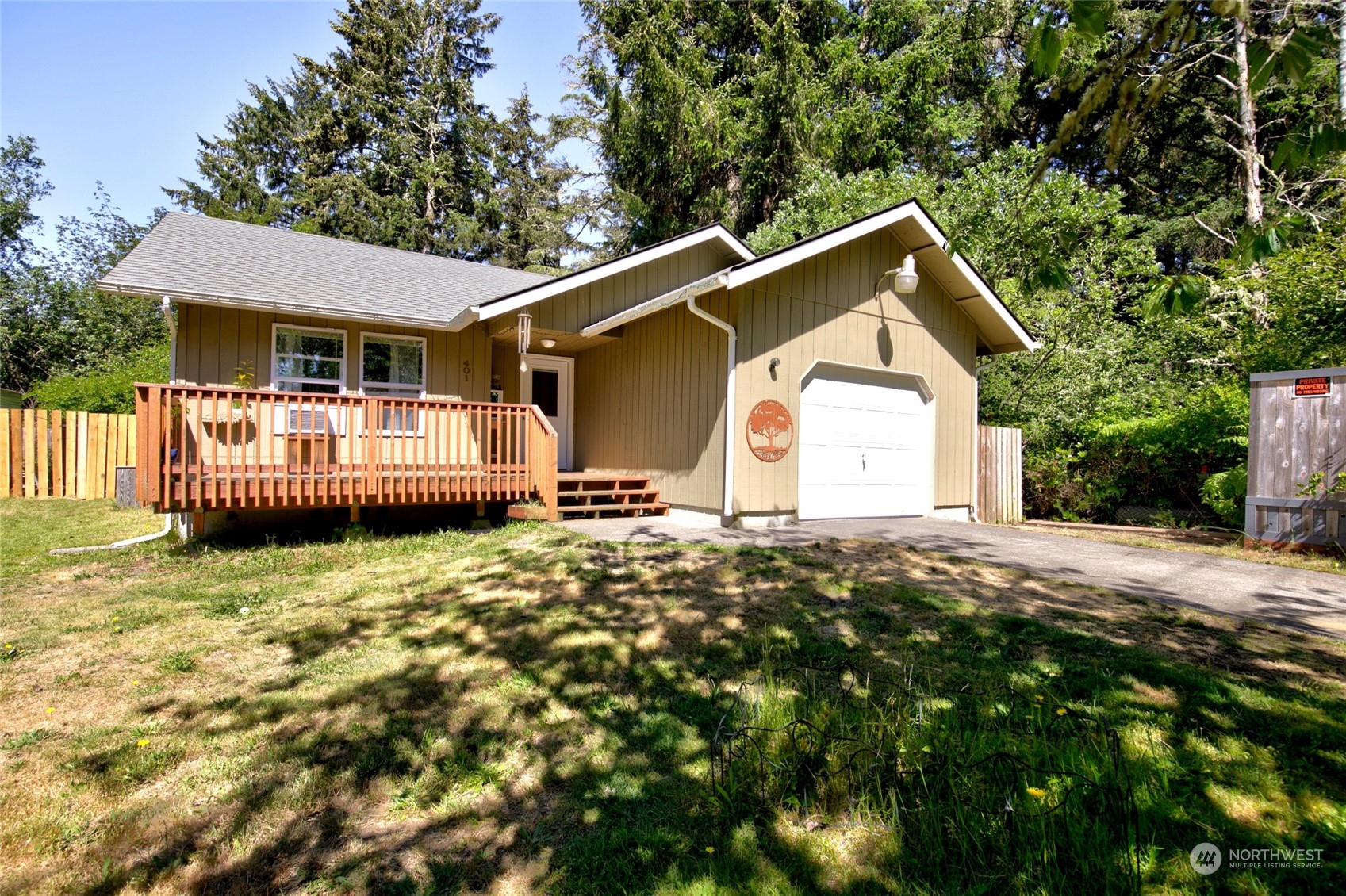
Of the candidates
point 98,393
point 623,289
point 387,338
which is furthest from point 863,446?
point 98,393

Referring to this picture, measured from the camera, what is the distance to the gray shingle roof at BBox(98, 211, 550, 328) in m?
8.17

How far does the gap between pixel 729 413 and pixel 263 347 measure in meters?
6.64

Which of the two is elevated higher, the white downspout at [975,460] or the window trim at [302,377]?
the window trim at [302,377]

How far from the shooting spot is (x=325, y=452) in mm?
7164

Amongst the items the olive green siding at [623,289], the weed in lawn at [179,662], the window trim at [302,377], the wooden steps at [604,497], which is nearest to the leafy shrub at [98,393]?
the window trim at [302,377]

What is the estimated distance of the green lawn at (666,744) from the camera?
2246 mm

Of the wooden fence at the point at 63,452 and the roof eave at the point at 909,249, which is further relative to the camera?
the wooden fence at the point at 63,452

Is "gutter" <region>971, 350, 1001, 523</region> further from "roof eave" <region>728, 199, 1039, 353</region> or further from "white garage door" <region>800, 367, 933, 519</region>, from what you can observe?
"white garage door" <region>800, 367, 933, 519</region>

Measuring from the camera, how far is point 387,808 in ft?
8.70

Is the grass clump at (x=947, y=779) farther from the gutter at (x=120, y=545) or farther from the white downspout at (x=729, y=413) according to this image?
the gutter at (x=120, y=545)

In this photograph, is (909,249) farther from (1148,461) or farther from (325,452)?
(325,452)

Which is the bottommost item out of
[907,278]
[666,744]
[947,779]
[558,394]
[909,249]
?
[666,744]

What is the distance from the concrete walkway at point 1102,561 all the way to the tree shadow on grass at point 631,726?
2.15ft

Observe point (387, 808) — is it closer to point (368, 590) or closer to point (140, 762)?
point (140, 762)
